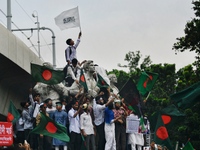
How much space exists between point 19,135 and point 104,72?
17.3ft

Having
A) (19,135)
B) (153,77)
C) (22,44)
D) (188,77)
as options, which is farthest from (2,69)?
(188,77)

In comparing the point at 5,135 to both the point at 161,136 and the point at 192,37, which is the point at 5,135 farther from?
the point at 192,37

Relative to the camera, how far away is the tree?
1288 inches

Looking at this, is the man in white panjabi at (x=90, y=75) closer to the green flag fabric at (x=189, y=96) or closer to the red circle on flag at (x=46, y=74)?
the red circle on flag at (x=46, y=74)

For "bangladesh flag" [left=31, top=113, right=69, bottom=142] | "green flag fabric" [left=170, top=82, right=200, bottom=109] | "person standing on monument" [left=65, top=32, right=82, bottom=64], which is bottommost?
"bangladesh flag" [left=31, top=113, right=69, bottom=142]

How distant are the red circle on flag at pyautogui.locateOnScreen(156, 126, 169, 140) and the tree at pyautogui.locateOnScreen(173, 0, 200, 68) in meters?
10.1

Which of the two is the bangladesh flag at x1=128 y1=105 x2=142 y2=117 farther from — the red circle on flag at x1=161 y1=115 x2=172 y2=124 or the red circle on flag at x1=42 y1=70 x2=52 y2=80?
the red circle on flag at x1=42 y1=70 x2=52 y2=80

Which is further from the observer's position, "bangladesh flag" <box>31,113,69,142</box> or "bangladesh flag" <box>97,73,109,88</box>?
"bangladesh flag" <box>97,73,109,88</box>

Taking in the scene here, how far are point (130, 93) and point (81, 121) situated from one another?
2678 millimetres

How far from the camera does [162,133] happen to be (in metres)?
23.2

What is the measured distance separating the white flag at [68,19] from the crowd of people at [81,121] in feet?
14.8

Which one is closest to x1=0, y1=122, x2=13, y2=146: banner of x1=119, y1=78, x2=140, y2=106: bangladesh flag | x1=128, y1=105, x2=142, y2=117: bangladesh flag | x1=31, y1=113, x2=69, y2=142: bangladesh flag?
x1=31, y1=113, x2=69, y2=142: bangladesh flag

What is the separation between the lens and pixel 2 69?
27156 millimetres

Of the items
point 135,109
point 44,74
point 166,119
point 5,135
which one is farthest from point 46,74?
point 5,135
